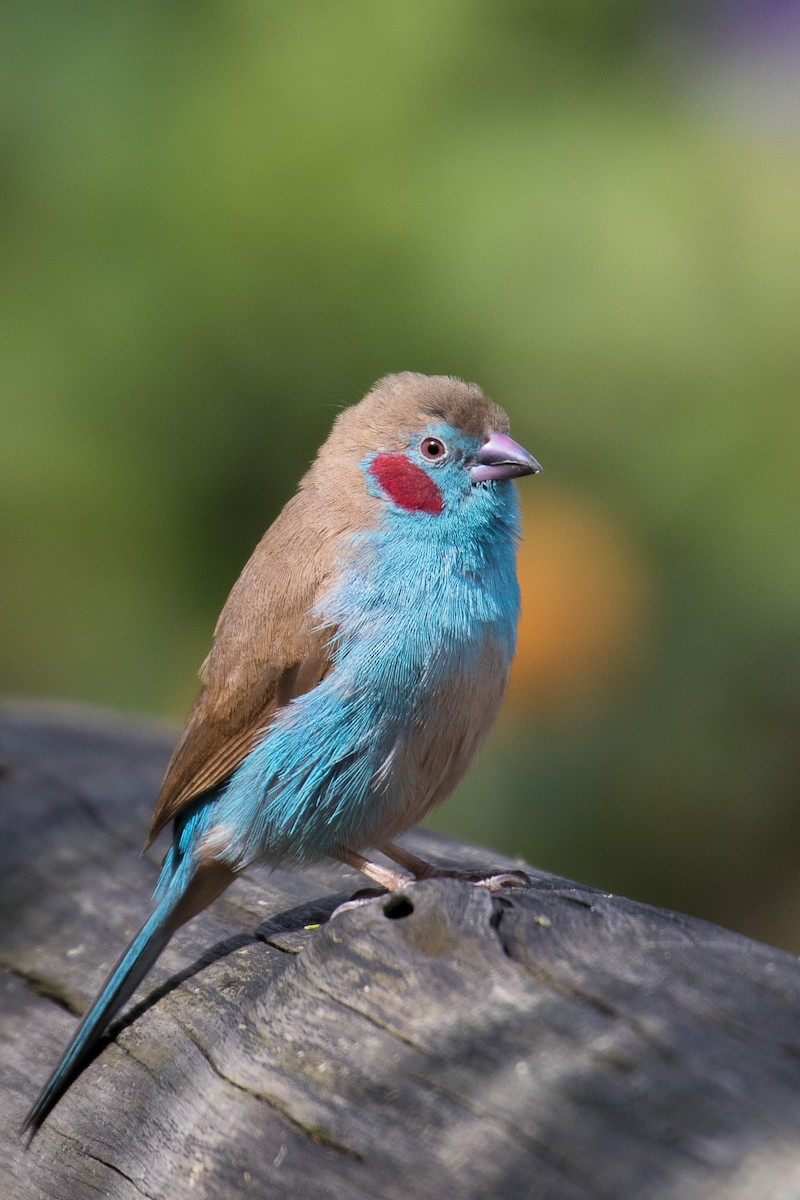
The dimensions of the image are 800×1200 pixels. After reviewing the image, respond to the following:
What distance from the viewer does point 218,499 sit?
5.85 metres

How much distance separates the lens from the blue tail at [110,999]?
2.56 meters

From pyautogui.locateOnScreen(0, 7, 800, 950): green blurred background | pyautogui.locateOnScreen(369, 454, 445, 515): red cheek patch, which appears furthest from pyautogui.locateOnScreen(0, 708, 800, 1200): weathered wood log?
pyautogui.locateOnScreen(0, 7, 800, 950): green blurred background

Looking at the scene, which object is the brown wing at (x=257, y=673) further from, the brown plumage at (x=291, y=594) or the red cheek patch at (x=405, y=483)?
the red cheek patch at (x=405, y=483)

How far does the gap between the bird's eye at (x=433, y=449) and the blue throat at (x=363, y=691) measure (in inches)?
7.3

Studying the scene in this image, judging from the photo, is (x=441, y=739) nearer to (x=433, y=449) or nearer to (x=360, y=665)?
(x=360, y=665)

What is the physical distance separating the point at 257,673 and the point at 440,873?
24.1 inches

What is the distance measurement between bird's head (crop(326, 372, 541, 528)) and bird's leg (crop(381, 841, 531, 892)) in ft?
2.60

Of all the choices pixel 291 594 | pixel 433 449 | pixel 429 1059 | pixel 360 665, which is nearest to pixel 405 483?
pixel 433 449

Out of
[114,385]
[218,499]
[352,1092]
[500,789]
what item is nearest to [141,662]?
[218,499]

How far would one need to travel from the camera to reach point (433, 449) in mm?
3312

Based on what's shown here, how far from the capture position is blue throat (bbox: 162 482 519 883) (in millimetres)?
2973

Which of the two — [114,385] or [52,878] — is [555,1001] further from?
[114,385]

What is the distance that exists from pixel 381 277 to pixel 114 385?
1.20m

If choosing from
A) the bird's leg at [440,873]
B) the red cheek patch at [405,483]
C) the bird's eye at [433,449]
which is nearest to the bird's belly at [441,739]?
the bird's leg at [440,873]
